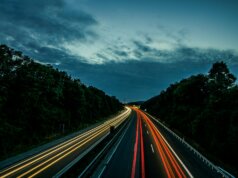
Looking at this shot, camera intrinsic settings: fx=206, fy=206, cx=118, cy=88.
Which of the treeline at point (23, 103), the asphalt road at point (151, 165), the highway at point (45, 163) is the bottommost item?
the asphalt road at point (151, 165)

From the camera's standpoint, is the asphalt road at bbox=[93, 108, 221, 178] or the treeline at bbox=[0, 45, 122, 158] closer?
Result: the asphalt road at bbox=[93, 108, 221, 178]

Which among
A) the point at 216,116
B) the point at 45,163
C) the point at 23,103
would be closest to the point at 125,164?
the point at 45,163

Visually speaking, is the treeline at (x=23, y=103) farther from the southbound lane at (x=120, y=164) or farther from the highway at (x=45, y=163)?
the southbound lane at (x=120, y=164)

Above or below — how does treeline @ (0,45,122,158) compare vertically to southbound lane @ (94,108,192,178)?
above

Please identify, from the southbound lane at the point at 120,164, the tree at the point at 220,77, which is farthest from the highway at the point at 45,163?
the tree at the point at 220,77

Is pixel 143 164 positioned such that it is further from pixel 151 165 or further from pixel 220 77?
pixel 220 77

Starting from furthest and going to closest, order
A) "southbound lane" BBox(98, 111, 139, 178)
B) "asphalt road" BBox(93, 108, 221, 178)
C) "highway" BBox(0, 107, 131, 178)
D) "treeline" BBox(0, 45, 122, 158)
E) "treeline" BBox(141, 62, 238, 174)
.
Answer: "treeline" BBox(0, 45, 122, 158), "treeline" BBox(141, 62, 238, 174), "asphalt road" BBox(93, 108, 221, 178), "highway" BBox(0, 107, 131, 178), "southbound lane" BBox(98, 111, 139, 178)

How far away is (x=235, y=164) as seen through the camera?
25.8 meters

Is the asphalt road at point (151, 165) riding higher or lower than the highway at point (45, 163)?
lower

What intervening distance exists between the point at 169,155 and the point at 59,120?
99.2 ft

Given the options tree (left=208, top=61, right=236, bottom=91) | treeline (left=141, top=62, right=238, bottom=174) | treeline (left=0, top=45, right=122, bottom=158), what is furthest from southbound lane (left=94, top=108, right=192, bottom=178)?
tree (left=208, top=61, right=236, bottom=91)

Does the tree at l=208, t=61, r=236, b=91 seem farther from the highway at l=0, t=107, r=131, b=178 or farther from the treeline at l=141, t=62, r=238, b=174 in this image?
the highway at l=0, t=107, r=131, b=178

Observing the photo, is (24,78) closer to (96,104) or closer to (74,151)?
(74,151)

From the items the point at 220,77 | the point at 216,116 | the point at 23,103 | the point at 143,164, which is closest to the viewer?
the point at 143,164
